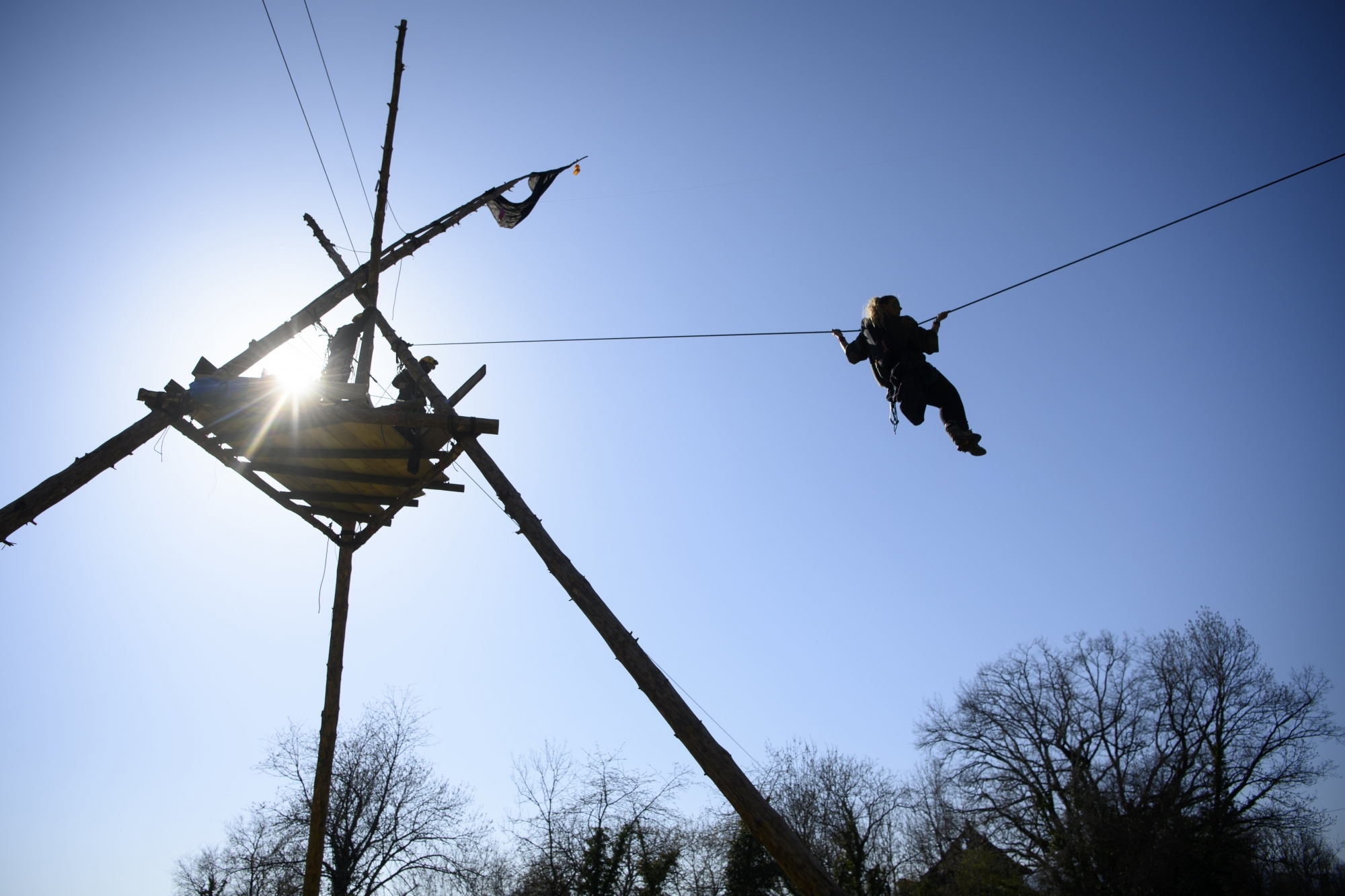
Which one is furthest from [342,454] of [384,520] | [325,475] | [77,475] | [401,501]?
[77,475]

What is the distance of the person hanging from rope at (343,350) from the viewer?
8.55 metres

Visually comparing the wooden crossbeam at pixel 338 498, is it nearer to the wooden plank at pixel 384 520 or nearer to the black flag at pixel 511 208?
the wooden plank at pixel 384 520

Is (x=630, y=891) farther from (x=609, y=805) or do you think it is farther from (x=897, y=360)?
(x=897, y=360)

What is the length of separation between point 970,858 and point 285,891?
2441cm

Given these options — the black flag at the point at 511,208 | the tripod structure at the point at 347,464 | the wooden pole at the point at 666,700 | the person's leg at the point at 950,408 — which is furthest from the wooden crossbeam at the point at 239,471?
the person's leg at the point at 950,408

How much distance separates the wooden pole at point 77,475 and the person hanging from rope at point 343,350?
1.81 metres

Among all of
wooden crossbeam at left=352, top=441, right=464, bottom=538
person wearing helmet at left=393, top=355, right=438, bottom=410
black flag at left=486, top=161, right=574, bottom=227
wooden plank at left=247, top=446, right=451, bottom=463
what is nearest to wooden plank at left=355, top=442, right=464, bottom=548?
wooden crossbeam at left=352, top=441, right=464, bottom=538

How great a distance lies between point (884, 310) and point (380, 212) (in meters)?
7.14

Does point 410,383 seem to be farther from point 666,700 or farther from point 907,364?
point 907,364

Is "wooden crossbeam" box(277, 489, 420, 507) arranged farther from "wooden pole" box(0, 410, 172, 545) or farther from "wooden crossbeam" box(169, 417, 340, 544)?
Answer: "wooden pole" box(0, 410, 172, 545)

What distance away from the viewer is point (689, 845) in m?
29.4

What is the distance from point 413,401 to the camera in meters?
7.33

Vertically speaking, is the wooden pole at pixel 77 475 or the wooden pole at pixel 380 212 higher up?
the wooden pole at pixel 380 212

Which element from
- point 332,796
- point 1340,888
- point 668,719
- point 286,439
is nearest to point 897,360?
point 668,719
